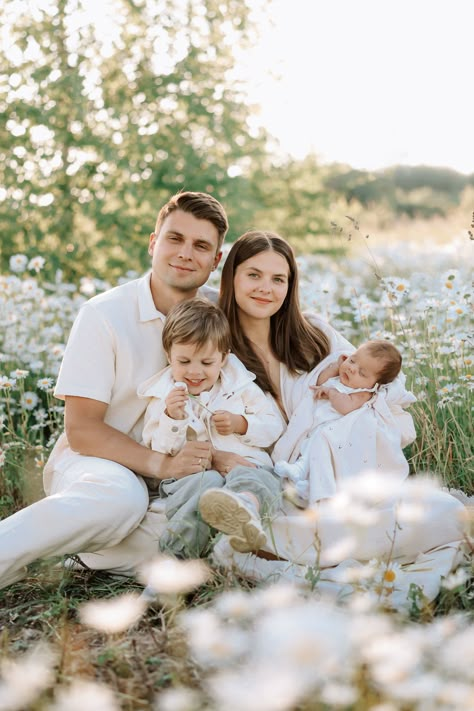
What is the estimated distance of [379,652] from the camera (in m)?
1.53

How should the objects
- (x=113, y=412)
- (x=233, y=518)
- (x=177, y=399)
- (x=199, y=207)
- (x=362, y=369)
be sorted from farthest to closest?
(x=199, y=207), (x=113, y=412), (x=362, y=369), (x=177, y=399), (x=233, y=518)

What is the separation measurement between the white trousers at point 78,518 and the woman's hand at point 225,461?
304 mm

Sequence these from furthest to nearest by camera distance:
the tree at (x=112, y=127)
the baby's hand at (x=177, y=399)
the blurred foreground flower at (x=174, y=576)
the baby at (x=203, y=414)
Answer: the tree at (x=112, y=127), the baby's hand at (x=177, y=399), the baby at (x=203, y=414), the blurred foreground flower at (x=174, y=576)

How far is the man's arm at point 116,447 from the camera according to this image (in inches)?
130

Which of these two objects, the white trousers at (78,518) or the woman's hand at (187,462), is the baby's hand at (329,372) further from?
the white trousers at (78,518)

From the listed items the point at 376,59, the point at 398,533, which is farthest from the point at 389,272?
the point at 398,533

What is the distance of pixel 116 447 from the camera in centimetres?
344

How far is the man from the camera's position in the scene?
3037mm

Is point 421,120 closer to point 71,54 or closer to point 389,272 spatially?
point 389,272

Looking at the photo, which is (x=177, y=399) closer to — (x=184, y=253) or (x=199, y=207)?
(x=184, y=253)

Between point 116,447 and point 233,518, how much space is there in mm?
906

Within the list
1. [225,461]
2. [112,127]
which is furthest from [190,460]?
[112,127]

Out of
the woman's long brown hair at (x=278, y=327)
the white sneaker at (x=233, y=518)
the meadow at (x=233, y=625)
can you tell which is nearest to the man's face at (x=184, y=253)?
the woman's long brown hair at (x=278, y=327)

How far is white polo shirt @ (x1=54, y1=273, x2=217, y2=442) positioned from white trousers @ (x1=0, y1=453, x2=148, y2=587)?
314mm
